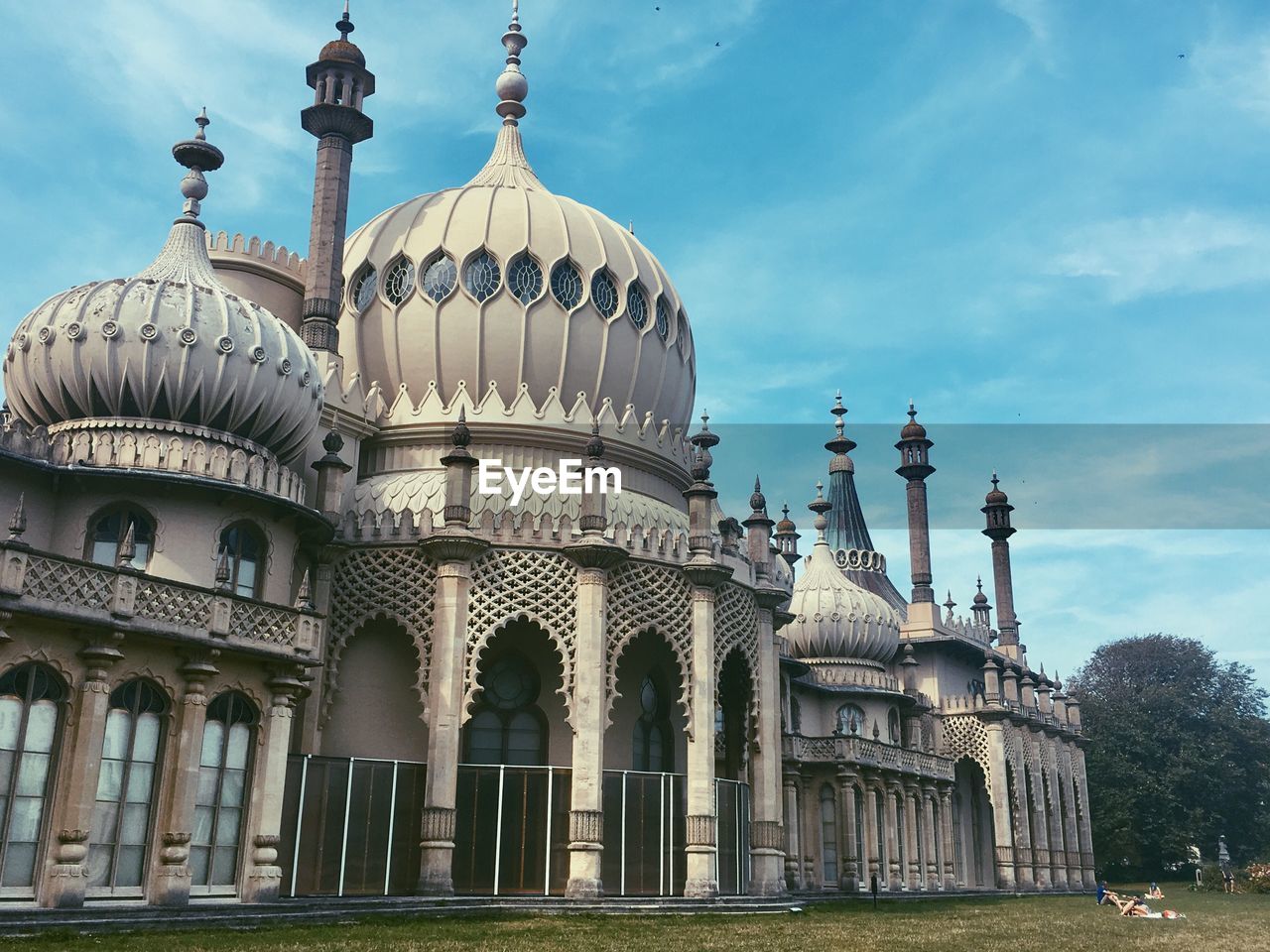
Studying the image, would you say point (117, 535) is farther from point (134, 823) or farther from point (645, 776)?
point (645, 776)

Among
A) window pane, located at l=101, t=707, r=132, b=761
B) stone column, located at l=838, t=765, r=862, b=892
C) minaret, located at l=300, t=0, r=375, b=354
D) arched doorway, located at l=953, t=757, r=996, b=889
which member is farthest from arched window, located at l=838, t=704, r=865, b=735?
window pane, located at l=101, t=707, r=132, b=761

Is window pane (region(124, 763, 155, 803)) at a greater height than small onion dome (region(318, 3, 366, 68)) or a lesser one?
lesser

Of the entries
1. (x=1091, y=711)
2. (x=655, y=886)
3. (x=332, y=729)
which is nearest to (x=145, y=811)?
(x=332, y=729)

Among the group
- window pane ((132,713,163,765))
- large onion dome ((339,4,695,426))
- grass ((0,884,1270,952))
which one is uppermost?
large onion dome ((339,4,695,426))

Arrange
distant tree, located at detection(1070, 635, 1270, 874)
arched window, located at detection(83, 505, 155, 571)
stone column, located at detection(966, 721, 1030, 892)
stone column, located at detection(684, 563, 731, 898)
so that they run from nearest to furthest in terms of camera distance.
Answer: arched window, located at detection(83, 505, 155, 571), stone column, located at detection(684, 563, 731, 898), stone column, located at detection(966, 721, 1030, 892), distant tree, located at detection(1070, 635, 1270, 874)

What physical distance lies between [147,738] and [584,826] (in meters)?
8.19

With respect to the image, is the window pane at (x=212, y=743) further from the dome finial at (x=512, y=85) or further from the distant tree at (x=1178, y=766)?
the distant tree at (x=1178, y=766)

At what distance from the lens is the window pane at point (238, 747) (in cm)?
1806

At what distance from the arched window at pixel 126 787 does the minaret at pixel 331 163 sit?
10.5m

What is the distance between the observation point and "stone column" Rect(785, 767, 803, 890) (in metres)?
32.1

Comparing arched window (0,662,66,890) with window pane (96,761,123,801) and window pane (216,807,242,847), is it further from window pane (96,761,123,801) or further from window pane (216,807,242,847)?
window pane (216,807,242,847)

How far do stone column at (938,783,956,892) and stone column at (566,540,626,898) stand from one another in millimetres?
20316

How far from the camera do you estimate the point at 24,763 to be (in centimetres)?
1539

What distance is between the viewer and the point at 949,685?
1790 inches
